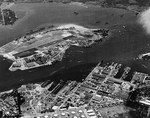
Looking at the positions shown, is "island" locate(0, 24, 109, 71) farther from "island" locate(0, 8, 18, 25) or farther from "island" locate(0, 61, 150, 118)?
"island" locate(0, 8, 18, 25)

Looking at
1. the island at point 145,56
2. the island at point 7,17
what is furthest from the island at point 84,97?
the island at point 7,17

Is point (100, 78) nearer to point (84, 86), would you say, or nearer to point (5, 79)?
point (84, 86)

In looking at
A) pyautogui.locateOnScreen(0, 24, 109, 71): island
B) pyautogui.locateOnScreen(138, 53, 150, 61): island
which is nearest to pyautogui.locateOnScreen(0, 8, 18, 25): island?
pyautogui.locateOnScreen(0, 24, 109, 71): island

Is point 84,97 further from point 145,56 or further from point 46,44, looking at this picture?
point 46,44

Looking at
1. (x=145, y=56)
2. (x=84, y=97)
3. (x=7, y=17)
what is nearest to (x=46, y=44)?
(x=145, y=56)

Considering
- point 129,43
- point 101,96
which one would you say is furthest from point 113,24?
point 101,96
